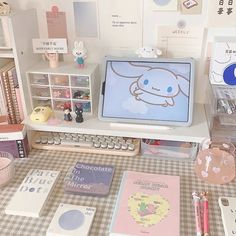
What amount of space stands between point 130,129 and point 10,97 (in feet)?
1.43

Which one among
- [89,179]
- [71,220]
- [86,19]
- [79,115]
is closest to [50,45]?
[86,19]

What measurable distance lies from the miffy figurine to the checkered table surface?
0.31 metres

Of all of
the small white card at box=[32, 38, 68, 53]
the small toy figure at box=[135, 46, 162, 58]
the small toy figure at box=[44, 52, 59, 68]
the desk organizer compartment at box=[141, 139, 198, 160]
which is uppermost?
the small white card at box=[32, 38, 68, 53]

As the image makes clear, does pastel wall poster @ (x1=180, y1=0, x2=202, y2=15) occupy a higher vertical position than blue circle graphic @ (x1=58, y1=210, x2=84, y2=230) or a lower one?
higher

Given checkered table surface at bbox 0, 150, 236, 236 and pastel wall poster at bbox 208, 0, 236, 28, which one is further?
pastel wall poster at bbox 208, 0, 236, 28

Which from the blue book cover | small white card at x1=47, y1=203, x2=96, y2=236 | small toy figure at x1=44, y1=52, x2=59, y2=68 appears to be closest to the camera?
small white card at x1=47, y1=203, x2=96, y2=236

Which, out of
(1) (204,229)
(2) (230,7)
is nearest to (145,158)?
(1) (204,229)

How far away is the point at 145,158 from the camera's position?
3.25ft

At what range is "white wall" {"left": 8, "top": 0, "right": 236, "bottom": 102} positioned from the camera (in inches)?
39.1

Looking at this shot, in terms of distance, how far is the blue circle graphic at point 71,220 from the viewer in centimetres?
73

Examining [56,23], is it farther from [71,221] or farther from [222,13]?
[71,221]

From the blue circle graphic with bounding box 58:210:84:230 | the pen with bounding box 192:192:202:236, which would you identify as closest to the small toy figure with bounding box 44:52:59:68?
the blue circle graphic with bounding box 58:210:84:230

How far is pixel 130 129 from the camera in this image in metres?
0.97

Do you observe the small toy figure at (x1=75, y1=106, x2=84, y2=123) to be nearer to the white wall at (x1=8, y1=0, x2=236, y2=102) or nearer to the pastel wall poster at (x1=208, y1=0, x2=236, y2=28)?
the white wall at (x1=8, y1=0, x2=236, y2=102)
